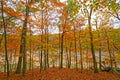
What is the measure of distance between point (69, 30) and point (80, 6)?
26.4 metres

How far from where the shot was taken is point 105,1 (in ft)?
22.1

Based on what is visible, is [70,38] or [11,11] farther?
[70,38]

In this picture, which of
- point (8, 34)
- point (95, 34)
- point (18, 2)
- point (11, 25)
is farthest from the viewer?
point (95, 34)

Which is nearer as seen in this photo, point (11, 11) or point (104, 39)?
point (11, 11)

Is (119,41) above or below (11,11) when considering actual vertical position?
below

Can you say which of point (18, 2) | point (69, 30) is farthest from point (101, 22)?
point (18, 2)

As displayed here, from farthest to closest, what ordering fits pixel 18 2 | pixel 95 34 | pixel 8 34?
pixel 95 34, pixel 8 34, pixel 18 2

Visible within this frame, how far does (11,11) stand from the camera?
19797 mm

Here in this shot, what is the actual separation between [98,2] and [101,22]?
28166 mm

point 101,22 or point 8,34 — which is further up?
point 101,22

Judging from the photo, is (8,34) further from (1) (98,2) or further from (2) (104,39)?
(1) (98,2)

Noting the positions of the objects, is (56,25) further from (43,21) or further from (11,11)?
(11,11)

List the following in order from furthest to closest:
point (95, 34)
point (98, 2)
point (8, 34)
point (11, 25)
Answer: point (95, 34)
point (8, 34)
point (11, 25)
point (98, 2)

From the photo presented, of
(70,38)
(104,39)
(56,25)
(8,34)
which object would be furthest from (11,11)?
(104,39)
